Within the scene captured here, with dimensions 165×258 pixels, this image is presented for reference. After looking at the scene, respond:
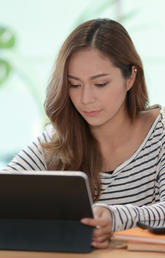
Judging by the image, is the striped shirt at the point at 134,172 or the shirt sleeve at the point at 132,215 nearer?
the shirt sleeve at the point at 132,215

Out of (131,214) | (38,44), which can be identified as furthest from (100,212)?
(38,44)

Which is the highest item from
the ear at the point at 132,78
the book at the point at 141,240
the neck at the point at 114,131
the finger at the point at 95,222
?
the ear at the point at 132,78

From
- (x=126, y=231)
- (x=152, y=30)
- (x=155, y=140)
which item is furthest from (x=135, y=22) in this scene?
(x=126, y=231)

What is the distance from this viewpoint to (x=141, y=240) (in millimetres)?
1468

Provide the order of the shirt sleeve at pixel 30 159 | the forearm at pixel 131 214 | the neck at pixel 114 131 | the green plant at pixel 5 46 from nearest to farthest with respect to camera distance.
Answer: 1. the forearm at pixel 131 214
2. the shirt sleeve at pixel 30 159
3. the neck at pixel 114 131
4. the green plant at pixel 5 46

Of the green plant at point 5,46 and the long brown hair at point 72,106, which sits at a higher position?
the green plant at point 5,46

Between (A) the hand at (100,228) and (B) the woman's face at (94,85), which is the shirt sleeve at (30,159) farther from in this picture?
(A) the hand at (100,228)

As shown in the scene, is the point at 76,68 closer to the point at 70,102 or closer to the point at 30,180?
the point at 70,102

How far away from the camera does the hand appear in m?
1.42

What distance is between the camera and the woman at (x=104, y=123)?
1.98 metres

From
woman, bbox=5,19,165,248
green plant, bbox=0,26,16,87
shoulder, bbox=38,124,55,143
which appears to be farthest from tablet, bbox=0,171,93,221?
green plant, bbox=0,26,16,87

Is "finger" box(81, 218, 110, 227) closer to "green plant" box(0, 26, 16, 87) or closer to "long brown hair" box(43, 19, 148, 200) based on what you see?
"long brown hair" box(43, 19, 148, 200)

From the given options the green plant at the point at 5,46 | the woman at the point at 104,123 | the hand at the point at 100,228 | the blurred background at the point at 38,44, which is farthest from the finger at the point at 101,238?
the green plant at the point at 5,46

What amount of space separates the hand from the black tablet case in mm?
21
